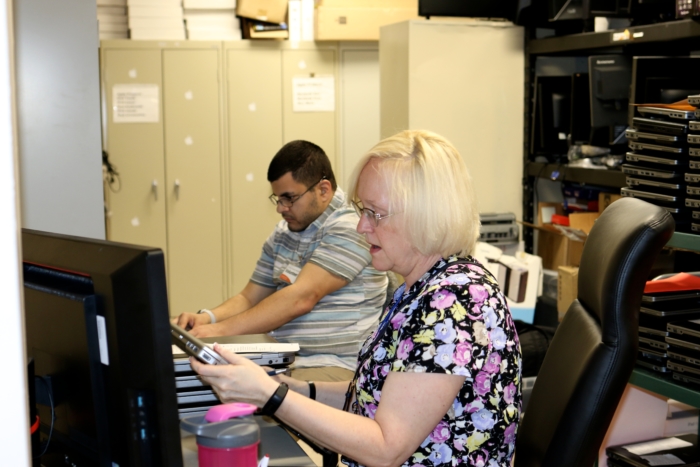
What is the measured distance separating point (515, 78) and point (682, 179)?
182 centimetres

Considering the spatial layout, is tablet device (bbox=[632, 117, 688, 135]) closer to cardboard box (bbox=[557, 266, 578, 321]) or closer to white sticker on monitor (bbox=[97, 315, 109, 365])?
cardboard box (bbox=[557, 266, 578, 321])

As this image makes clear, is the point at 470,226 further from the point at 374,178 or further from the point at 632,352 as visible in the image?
the point at 632,352

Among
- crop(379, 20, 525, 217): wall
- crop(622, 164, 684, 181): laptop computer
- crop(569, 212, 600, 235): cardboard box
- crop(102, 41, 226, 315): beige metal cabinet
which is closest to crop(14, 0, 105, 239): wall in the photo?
crop(622, 164, 684, 181): laptop computer

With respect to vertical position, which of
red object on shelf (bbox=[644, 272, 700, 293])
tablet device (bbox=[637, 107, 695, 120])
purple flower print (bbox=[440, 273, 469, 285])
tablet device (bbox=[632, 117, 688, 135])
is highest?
tablet device (bbox=[637, 107, 695, 120])

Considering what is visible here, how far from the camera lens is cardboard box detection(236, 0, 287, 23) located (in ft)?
14.9

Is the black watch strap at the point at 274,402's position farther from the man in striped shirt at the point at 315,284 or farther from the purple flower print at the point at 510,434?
the man in striped shirt at the point at 315,284

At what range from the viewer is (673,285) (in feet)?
6.69

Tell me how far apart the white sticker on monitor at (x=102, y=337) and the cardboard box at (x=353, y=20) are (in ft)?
12.9

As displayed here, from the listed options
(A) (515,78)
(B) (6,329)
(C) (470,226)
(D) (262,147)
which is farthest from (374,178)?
(D) (262,147)

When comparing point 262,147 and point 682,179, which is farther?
point 262,147

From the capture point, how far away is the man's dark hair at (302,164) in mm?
2441

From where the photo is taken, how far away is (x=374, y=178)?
1.39 metres

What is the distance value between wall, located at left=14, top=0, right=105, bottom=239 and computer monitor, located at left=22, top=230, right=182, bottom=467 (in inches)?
38.9

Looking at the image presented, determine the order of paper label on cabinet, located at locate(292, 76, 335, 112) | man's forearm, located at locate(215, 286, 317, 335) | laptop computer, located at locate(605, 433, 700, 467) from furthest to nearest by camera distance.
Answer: paper label on cabinet, located at locate(292, 76, 335, 112)
man's forearm, located at locate(215, 286, 317, 335)
laptop computer, located at locate(605, 433, 700, 467)
